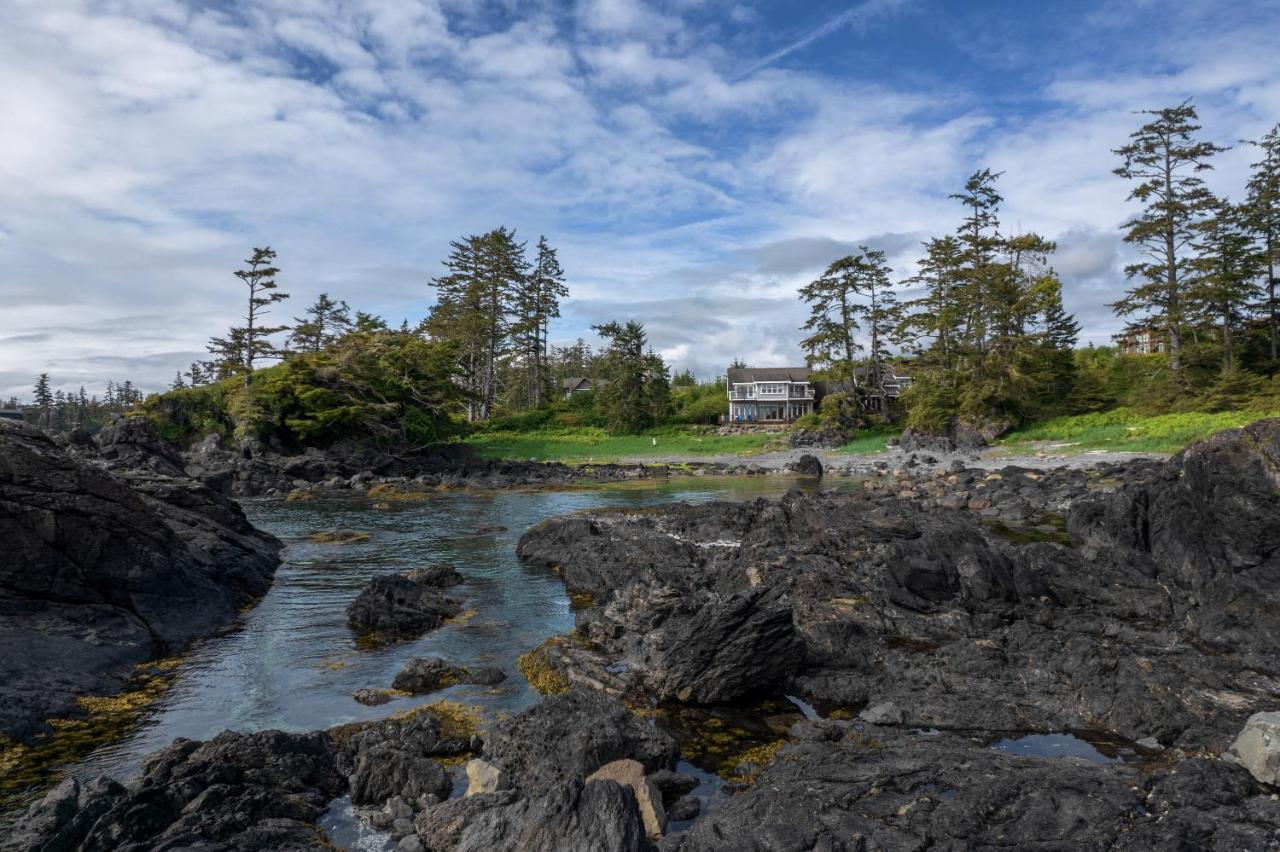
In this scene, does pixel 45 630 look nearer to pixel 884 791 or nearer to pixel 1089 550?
pixel 884 791

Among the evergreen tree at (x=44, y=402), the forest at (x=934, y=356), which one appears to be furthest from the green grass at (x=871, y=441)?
the evergreen tree at (x=44, y=402)

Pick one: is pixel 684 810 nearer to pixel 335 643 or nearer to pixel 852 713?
pixel 852 713

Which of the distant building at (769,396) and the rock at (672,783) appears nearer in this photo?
the rock at (672,783)

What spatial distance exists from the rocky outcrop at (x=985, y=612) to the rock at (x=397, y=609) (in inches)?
149

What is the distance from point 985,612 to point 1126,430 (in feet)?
146

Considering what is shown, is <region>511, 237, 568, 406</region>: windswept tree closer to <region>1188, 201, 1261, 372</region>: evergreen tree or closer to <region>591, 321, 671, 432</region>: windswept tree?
<region>591, 321, 671, 432</region>: windswept tree

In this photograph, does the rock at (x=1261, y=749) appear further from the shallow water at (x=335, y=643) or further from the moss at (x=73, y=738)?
the moss at (x=73, y=738)

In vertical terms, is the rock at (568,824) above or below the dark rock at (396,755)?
above

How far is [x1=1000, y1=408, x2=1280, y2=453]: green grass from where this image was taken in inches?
1656

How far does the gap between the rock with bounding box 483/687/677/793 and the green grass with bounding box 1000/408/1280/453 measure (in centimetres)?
4051

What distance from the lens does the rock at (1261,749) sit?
24.5ft

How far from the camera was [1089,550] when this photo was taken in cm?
1886

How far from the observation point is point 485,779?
8.49 m

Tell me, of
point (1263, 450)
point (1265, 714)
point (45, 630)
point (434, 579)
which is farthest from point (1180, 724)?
point (45, 630)
